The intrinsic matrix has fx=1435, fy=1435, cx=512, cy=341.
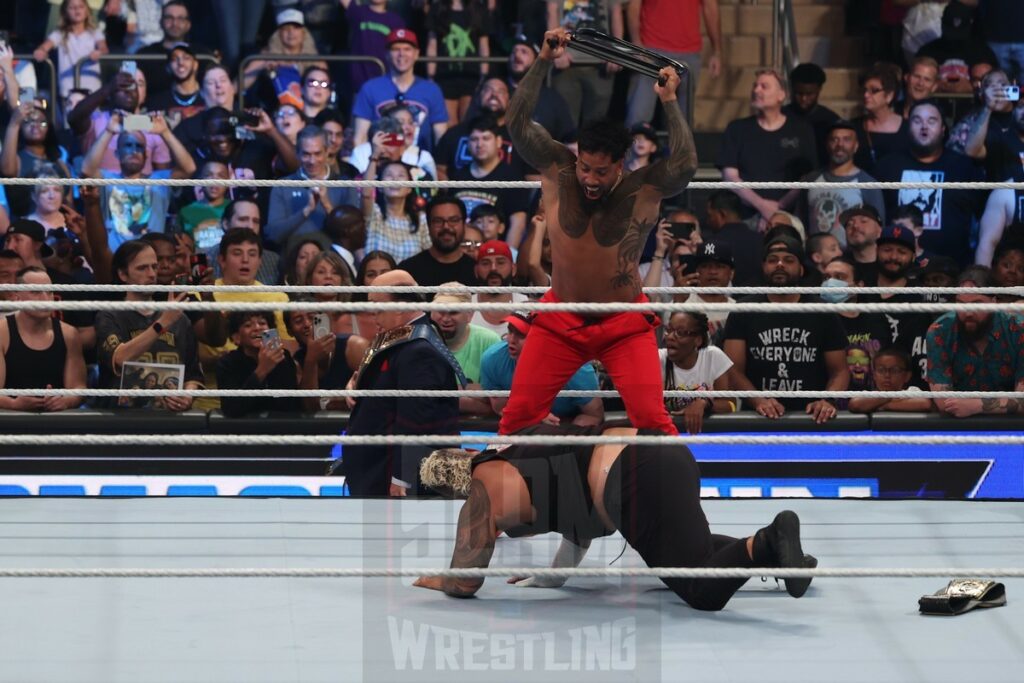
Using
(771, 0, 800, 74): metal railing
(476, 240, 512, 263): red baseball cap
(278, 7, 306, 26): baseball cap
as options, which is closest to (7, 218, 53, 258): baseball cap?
(476, 240, 512, 263): red baseball cap

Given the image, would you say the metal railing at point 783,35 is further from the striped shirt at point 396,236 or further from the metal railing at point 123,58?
the metal railing at point 123,58

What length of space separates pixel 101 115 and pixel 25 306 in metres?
4.48

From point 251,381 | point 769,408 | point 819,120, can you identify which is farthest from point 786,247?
point 251,381

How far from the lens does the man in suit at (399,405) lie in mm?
4457

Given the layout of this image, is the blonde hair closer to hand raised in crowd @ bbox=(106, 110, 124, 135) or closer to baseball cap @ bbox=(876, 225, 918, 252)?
baseball cap @ bbox=(876, 225, 918, 252)

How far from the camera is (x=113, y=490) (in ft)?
17.4

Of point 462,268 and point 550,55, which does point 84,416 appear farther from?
point 550,55

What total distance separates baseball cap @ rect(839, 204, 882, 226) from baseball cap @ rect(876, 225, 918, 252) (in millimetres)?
271

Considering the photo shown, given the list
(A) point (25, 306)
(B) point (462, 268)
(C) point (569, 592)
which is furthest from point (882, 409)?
(A) point (25, 306)

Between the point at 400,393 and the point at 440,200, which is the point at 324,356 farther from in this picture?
the point at 400,393

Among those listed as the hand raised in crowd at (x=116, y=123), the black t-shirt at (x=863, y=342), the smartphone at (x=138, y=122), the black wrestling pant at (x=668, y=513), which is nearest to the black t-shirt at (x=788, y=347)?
the black t-shirt at (x=863, y=342)

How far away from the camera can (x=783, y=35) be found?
866 cm

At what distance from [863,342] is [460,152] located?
2.42m

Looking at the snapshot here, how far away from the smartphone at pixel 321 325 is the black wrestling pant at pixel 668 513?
8.12ft
